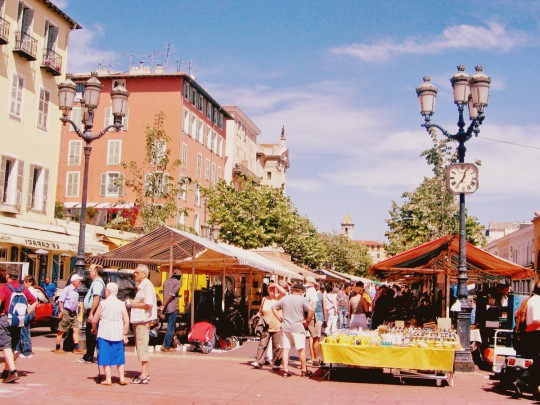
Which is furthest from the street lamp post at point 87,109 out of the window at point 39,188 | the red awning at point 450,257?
the window at point 39,188

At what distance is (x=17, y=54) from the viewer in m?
27.1

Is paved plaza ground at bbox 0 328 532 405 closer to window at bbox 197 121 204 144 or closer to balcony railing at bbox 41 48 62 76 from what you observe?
balcony railing at bbox 41 48 62 76

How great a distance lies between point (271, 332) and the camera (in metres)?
13.5

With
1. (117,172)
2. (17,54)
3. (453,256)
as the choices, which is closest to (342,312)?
(453,256)

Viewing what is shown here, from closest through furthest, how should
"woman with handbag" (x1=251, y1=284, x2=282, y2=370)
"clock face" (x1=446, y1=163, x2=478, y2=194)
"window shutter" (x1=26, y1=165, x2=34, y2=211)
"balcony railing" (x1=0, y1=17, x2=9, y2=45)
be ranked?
"woman with handbag" (x1=251, y1=284, x2=282, y2=370), "clock face" (x1=446, y1=163, x2=478, y2=194), "balcony railing" (x1=0, y1=17, x2=9, y2=45), "window shutter" (x1=26, y1=165, x2=34, y2=211)

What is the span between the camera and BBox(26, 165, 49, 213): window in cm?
2893

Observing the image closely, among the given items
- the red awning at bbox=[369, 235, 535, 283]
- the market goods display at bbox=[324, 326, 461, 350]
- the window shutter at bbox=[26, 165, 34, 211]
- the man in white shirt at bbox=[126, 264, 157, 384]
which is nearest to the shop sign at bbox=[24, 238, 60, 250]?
the window shutter at bbox=[26, 165, 34, 211]

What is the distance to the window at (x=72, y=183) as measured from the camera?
49381 mm

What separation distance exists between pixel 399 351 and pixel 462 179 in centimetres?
437

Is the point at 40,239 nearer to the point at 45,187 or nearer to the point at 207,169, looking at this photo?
the point at 45,187

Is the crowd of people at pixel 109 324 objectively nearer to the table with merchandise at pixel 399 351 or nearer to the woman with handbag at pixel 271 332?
the woman with handbag at pixel 271 332

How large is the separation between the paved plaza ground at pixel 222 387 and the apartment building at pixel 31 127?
12.7 meters

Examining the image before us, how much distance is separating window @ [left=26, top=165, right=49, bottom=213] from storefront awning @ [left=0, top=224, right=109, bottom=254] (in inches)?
69.0

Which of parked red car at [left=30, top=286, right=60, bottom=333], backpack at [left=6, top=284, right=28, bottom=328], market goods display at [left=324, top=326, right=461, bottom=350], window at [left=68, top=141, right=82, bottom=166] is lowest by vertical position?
parked red car at [left=30, top=286, right=60, bottom=333]
